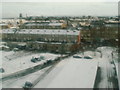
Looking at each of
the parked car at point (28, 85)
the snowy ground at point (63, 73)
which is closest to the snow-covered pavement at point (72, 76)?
the snowy ground at point (63, 73)

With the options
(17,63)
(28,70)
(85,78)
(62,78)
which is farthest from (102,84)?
(17,63)

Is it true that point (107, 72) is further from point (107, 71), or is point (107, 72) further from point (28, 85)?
point (28, 85)

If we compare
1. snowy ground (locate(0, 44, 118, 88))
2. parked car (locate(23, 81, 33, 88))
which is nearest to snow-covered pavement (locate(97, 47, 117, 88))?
snowy ground (locate(0, 44, 118, 88))

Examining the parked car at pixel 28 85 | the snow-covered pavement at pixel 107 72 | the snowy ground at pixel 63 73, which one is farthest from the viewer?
the snow-covered pavement at pixel 107 72

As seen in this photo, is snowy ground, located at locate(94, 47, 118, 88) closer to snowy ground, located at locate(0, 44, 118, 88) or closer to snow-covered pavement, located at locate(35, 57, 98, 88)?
snowy ground, located at locate(0, 44, 118, 88)

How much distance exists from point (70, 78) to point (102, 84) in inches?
33.2

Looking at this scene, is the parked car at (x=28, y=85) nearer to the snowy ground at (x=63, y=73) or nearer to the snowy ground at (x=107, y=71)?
the snowy ground at (x=63, y=73)

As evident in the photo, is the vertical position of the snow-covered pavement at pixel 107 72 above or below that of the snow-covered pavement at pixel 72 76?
below

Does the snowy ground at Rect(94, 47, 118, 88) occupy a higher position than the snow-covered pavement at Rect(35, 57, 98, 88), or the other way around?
the snow-covered pavement at Rect(35, 57, 98, 88)

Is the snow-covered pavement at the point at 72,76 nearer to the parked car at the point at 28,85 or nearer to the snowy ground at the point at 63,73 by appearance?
the snowy ground at the point at 63,73

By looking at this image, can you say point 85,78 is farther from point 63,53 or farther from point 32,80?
point 63,53

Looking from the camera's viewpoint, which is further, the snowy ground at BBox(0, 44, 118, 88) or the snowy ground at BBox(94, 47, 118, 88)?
the snowy ground at BBox(94, 47, 118, 88)

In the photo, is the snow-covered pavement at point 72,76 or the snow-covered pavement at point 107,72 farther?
the snow-covered pavement at point 107,72

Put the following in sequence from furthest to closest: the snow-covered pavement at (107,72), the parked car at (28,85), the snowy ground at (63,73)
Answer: the snow-covered pavement at (107,72) → the parked car at (28,85) → the snowy ground at (63,73)
